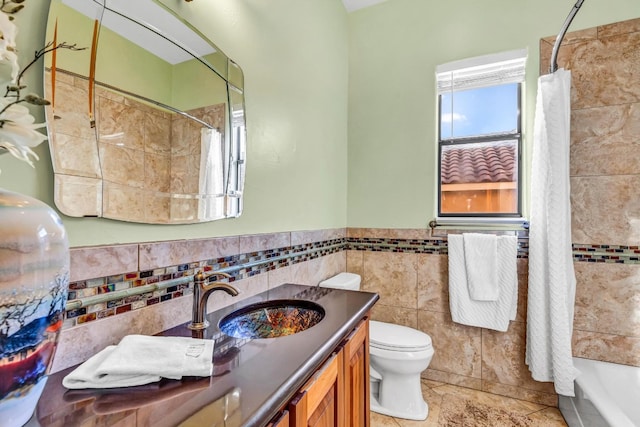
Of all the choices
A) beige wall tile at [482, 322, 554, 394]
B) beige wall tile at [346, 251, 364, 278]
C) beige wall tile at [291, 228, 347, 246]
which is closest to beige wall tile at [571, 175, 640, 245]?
beige wall tile at [482, 322, 554, 394]

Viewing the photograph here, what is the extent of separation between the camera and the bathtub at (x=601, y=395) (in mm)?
1521

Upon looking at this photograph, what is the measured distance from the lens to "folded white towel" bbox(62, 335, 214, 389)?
2.10 ft

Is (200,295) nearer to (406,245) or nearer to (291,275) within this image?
(291,275)

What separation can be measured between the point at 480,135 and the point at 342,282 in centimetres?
148

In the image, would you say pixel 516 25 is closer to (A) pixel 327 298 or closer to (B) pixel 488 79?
(B) pixel 488 79

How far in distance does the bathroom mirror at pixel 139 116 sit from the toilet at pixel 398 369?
1133mm

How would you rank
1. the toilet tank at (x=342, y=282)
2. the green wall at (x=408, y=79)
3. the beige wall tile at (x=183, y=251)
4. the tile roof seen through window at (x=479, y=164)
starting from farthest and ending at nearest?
the tile roof seen through window at (x=479, y=164)
the green wall at (x=408, y=79)
the toilet tank at (x=342, y=282)
the beige wall tile at (x=183, y=251)

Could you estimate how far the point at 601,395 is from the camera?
5.17 ft

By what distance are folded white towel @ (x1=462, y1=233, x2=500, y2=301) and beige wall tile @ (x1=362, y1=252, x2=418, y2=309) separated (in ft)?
1.24

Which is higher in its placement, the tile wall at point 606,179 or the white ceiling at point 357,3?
the white ceiling at point 357,3

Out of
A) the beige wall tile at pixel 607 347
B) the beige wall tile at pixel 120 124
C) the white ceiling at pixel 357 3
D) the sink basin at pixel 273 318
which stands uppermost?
the white ceiling at pixel 357 3

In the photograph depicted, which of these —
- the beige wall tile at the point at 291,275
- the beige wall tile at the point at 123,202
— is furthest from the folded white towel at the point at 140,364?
the beige wall tile at the point at 291,275

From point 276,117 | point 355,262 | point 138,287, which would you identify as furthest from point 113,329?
point 355,262

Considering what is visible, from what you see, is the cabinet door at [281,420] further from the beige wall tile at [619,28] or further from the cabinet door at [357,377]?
the beige wall tile at [619,28]
